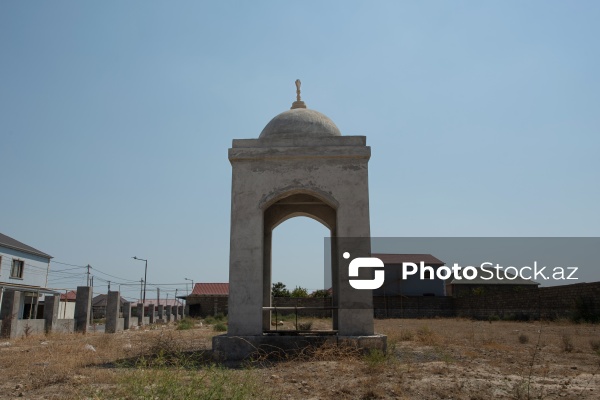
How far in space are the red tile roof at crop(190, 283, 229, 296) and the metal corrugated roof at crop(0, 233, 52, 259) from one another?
15.6 metres

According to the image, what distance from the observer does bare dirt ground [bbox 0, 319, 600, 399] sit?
17.8 feet

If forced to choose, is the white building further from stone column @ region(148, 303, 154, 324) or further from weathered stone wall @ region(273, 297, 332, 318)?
weathered stone wall @ region(273, 297, 332, 318)

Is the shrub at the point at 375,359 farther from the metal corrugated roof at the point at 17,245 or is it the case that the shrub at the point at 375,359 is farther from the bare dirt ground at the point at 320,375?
the metal corrugated roof at the point at 17,245

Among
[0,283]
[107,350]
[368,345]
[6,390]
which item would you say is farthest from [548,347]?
[0,283]

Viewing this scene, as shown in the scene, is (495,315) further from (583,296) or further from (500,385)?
(500,385)

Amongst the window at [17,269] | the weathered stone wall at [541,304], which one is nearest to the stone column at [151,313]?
the window at [17,269]

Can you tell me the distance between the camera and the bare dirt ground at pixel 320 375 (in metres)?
5.43

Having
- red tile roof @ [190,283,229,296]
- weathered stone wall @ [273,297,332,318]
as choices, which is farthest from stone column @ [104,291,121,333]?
red tile roof @ [190,283,229,296]

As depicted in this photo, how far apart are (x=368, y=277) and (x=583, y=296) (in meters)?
16.6

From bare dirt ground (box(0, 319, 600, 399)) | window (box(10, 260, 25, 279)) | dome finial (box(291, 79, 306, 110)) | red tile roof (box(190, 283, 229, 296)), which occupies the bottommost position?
bare dirt ground (box(0, 319, 600, 399))

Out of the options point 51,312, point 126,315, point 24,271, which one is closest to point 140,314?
point 126,315

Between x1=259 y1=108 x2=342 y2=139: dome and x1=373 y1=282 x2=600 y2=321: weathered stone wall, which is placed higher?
x1=259 y1=108 x2=342 y2=139: dome

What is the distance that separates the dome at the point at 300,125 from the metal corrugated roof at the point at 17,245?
2583 cm

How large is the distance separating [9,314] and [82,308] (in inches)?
137
